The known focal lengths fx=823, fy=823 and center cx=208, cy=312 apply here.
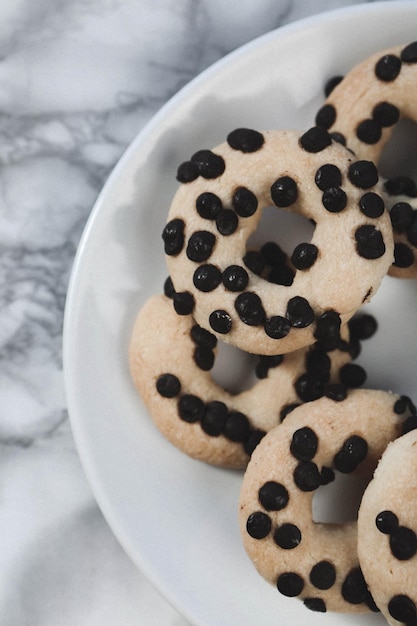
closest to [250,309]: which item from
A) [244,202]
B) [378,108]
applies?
[244,202]

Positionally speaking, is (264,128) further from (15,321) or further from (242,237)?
(15,321)

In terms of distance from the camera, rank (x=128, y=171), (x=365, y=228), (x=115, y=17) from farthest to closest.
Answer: (x=115, y=17)
(x=128, y=171)
(x=365, y=228)

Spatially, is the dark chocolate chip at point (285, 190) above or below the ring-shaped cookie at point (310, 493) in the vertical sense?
above

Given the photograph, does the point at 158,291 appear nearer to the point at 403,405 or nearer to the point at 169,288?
the point at 169,288

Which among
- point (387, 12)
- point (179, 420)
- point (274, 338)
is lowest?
point (179, 420)

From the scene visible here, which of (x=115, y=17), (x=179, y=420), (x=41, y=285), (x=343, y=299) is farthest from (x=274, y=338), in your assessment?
(x=115, y=17)

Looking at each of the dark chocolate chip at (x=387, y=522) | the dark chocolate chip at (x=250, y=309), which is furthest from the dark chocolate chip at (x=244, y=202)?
the dark chocolate chip at (x=387, y=522)

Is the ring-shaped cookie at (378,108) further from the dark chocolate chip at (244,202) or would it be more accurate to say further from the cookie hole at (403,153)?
the dark chocolate chip at (244,202)
